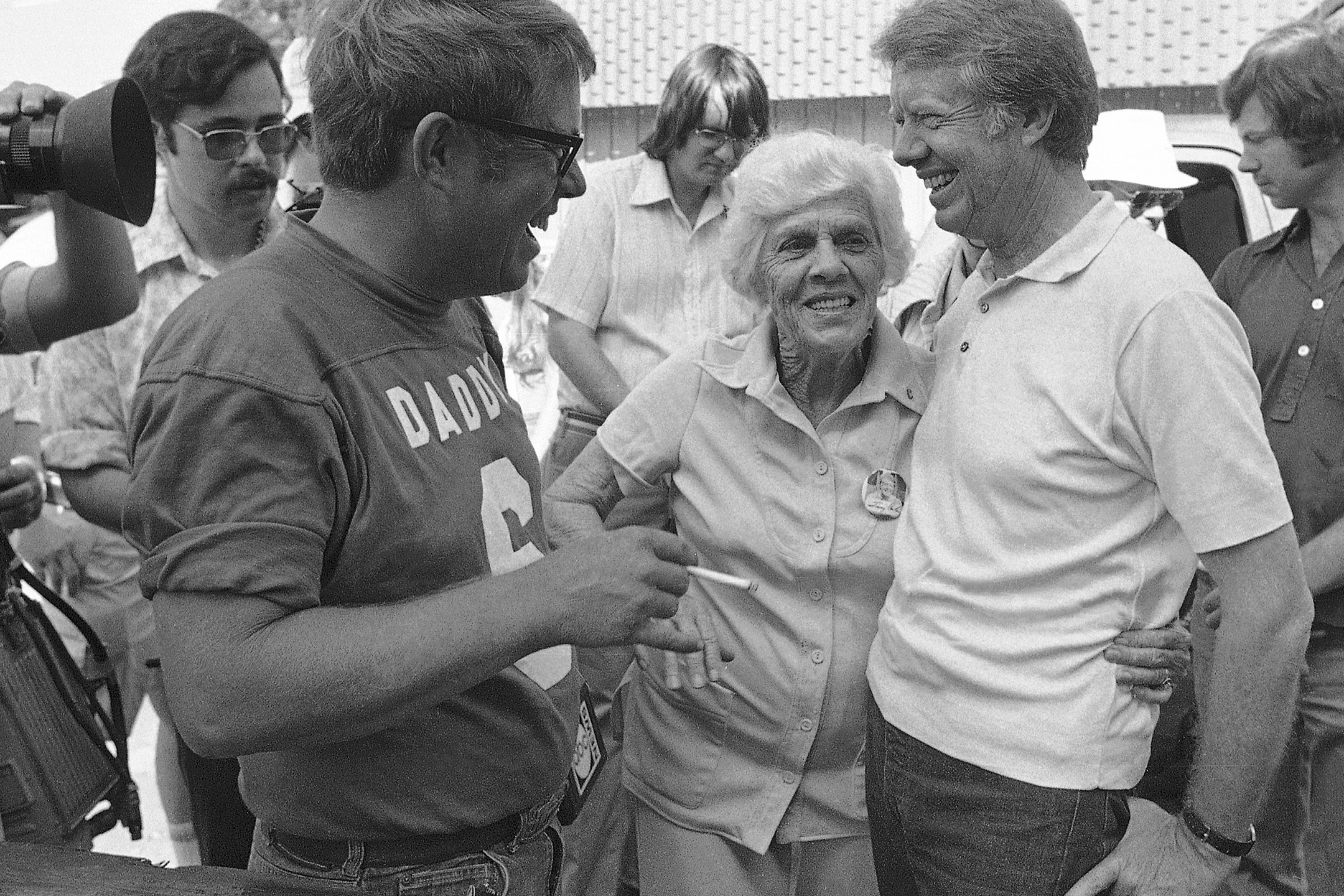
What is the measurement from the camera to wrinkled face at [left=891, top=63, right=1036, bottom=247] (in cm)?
160

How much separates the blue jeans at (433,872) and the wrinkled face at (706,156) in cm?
217

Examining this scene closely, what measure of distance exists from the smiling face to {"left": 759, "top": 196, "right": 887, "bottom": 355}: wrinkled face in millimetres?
1249

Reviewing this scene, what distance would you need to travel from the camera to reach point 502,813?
1.33 m

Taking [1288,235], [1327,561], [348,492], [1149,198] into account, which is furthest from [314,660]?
[1149,198]

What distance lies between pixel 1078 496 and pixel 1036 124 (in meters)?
0.48

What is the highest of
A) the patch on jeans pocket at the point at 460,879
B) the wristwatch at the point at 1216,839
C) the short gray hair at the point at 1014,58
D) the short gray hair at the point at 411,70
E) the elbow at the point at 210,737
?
the short gray hair at the point at 411,70

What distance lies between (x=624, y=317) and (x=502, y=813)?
80.8 inches

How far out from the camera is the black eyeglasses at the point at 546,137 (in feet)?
3.90

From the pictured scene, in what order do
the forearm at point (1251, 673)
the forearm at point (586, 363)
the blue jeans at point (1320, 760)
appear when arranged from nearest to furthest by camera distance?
the forearm at point (1251, 673) → the blue jeans at point (1320, 760) → the forearm at point (586, 363)

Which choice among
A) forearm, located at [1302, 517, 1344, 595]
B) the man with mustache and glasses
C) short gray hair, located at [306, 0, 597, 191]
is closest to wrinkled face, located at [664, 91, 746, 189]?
the man with mustache and glasses

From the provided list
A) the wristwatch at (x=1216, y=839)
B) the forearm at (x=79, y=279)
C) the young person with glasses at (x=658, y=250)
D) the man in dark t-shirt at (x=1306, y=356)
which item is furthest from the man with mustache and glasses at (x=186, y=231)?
the man in dark t-shirt at (x=1306, y=356)

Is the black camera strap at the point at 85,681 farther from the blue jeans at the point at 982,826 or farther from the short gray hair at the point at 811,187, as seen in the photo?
the short gray hair at the point at 811,187

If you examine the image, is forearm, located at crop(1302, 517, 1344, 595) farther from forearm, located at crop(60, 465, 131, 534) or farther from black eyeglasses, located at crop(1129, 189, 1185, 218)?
forearm, located at crop(60, 465, 131, 534)

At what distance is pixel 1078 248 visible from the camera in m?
1.54
